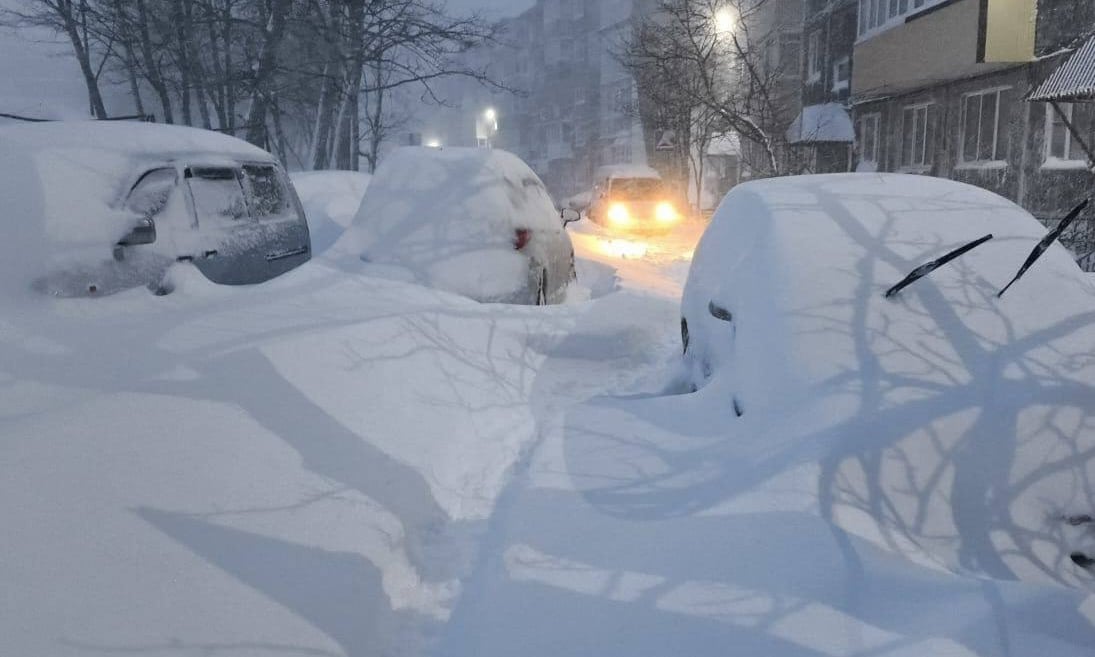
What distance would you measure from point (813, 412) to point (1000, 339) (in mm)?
901

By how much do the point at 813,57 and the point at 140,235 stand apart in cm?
2717

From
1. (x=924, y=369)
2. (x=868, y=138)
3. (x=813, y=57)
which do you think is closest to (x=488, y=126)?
(x=813, y=57)

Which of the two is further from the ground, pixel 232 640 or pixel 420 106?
pixel 420 106

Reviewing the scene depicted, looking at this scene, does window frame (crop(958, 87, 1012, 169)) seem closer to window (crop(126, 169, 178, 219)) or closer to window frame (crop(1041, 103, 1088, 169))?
window frame (crop(1041, 103, 1088, 169))

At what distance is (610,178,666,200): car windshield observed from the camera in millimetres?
22291

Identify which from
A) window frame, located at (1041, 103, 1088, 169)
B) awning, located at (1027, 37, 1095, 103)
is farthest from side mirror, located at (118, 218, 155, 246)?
window frame, located at (1041, 103, 1088, 169)

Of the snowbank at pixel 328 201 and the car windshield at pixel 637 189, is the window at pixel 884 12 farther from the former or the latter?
the snowbank at pixel 328 201

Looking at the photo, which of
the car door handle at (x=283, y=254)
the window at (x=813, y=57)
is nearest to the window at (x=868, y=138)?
A: the window at (x=813, y=57)

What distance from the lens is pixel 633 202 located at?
2178 cm

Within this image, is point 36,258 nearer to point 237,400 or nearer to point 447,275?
point 237,400

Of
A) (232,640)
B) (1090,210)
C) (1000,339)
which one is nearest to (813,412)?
(1000,339)

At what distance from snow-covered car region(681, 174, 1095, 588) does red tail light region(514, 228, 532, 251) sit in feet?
10.8

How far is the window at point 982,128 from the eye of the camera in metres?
17.5

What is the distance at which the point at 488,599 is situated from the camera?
318 centimetres
